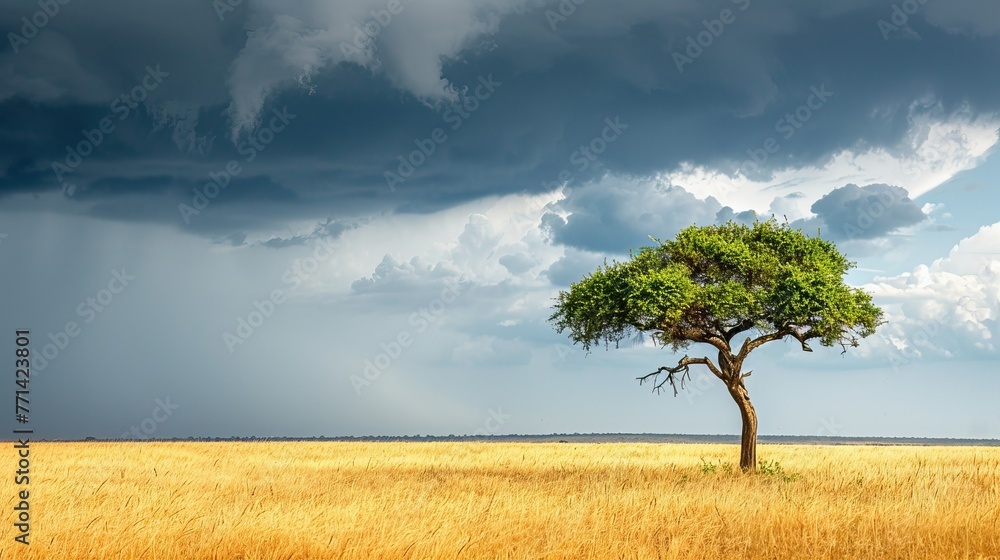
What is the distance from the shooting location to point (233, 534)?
37.2 feet

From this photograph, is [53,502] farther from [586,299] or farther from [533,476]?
[586,299]

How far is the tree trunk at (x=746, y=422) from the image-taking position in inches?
1038

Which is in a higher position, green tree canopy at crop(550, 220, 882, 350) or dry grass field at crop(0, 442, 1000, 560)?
green tree canopy at crop(550, 220, 882, 350)

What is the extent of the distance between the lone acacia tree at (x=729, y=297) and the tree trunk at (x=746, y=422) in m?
0.04

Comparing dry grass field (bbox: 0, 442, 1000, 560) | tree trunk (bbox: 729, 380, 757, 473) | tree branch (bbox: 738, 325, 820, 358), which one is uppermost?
tree branch (bbox: 738, 325, 820, 358)

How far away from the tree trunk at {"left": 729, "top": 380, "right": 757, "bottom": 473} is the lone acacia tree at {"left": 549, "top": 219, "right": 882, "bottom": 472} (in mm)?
36

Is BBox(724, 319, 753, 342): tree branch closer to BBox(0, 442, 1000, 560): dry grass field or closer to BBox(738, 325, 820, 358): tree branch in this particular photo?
BBox(738, 325, 820, 358): tree branch

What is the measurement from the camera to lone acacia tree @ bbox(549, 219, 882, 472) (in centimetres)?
2464

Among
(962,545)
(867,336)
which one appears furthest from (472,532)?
(867,336)

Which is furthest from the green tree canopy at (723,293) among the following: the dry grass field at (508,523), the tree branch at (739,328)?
the dry grass field at (508,523)

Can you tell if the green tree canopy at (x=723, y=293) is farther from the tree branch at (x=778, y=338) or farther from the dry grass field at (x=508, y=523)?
the dry grass field at (x=508, y=523)

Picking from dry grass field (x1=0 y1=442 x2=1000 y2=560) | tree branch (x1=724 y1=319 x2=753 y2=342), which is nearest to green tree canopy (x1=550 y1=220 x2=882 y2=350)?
tree branch (x1=724 y1=319 x2=753 y2=342)

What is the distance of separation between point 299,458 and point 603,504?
2512 centimetres

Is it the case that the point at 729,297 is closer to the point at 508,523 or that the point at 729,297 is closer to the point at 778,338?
the point at 778,338
